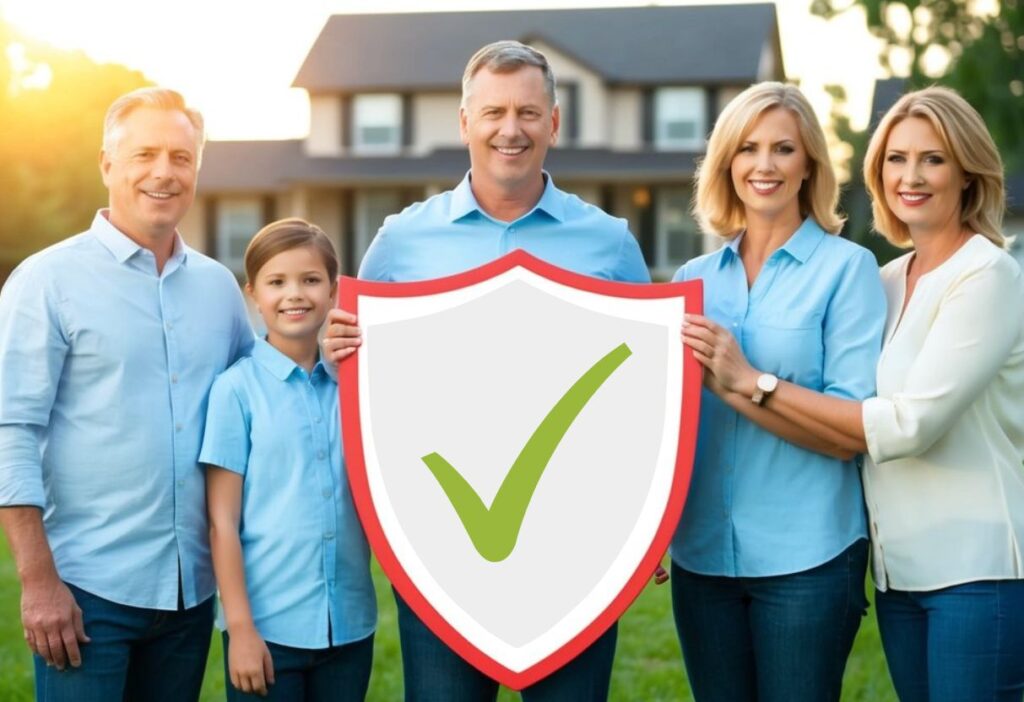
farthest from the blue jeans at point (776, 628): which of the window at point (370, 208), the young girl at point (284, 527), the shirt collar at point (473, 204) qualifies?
the window at point (370, 208)

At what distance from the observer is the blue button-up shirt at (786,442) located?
3381 mm

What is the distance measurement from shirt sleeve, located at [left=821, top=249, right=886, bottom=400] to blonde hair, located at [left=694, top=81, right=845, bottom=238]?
203 millimetres

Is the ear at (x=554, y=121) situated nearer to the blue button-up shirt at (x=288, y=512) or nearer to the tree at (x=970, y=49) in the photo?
the blue button-up shirt at (x=288, y=512)

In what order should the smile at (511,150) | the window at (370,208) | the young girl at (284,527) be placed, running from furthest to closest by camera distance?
the window at (370,208), the smile at (511,150), the young girl at (284,527)

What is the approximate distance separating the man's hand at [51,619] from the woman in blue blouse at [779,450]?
147cm

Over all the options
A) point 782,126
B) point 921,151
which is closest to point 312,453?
point 782,126

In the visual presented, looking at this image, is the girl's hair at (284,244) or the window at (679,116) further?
the window at (679,116)

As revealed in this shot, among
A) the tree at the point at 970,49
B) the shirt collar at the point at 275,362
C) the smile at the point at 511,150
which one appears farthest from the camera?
the tree at the point at 970,49

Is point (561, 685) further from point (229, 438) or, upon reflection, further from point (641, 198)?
point (641, 198)

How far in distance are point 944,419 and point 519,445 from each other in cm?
99

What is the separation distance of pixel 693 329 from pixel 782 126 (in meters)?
0.56

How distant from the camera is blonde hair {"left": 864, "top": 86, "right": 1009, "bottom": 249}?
342 cm

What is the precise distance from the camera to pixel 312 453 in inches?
134

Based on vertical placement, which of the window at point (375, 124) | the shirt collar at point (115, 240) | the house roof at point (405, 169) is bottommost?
the shirt collar at point (115, 240)
